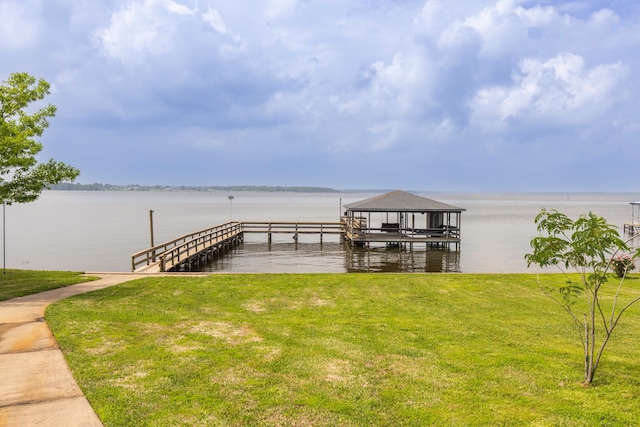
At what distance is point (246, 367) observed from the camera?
7.08 meters

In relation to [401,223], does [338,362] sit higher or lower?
lower

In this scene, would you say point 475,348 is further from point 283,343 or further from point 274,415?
point 274,415

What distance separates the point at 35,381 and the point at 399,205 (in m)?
30.9

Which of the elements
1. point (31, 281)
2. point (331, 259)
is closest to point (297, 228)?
point (331, 259)

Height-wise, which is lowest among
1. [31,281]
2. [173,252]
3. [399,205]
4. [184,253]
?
[184,253]

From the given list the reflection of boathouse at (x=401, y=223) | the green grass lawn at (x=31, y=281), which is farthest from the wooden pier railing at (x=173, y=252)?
the reflection of boathouse at (x=401, y=223)

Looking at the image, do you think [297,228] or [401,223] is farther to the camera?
[297,228]

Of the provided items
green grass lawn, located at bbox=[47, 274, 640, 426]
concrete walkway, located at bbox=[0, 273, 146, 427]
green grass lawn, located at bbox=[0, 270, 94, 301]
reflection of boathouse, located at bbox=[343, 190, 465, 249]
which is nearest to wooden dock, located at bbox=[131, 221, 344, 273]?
green grass lawn, located at bbox=[0, 270, 94, 301]

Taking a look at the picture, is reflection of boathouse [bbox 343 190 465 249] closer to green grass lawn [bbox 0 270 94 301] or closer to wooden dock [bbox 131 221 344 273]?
wooden dock [bbox 131 221 344 273]

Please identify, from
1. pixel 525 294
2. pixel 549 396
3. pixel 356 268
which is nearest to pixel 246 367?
pixel 549 396

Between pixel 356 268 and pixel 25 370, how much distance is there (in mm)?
21325

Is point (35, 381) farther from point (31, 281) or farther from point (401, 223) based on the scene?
point (401, 223)

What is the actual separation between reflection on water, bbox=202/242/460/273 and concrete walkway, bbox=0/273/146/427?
1719 cm

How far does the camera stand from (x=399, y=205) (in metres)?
35.3
